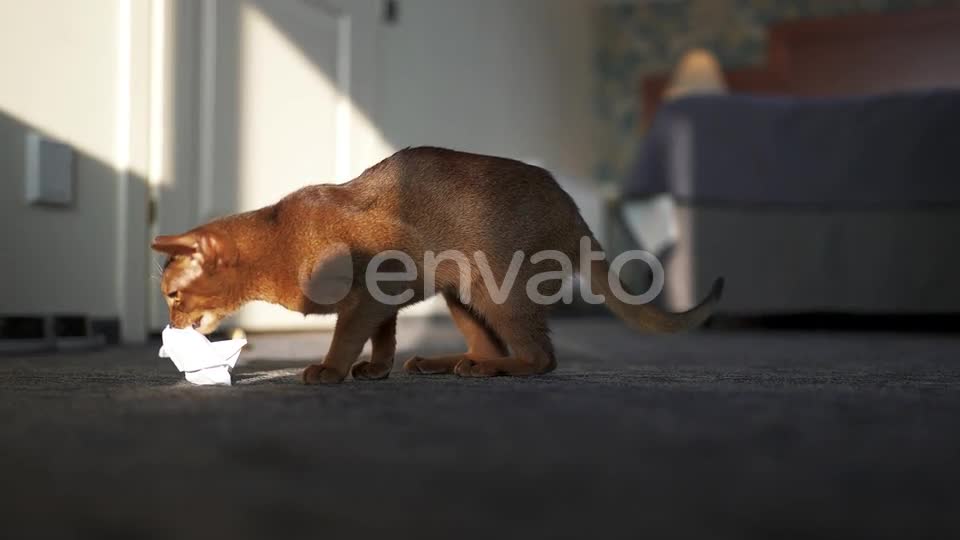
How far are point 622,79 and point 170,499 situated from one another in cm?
607

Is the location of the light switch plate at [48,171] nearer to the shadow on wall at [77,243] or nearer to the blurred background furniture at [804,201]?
the shadow on wall at [77,243]

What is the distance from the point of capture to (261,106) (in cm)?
285

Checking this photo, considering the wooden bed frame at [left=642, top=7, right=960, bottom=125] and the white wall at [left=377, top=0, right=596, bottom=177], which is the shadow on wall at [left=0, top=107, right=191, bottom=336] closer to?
the white wall at [left=377, top=0, right=596, bottom=177]

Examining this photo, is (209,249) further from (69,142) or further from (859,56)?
(859,56)

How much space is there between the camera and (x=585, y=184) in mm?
5363

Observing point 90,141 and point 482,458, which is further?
point 90,141

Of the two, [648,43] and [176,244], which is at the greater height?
[648,43]

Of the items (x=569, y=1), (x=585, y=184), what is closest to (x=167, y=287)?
(x=585, y=184)

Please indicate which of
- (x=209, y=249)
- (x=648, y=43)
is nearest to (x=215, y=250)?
A: (x=209, y=249)

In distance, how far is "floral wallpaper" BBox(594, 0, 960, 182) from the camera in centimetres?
610

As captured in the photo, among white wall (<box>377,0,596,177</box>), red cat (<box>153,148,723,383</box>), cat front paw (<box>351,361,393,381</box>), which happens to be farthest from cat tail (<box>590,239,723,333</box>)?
white wall (<box>377,0,596,177</box>)

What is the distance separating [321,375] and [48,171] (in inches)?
45.7

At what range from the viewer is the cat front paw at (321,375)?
1327 mm

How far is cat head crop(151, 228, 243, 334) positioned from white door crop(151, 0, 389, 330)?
1.11 meters
